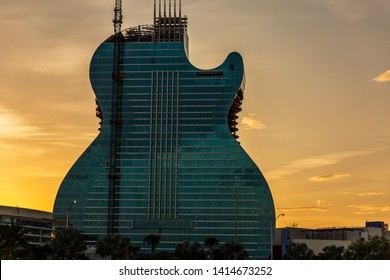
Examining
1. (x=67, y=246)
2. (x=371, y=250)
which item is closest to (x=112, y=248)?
(x=67, y=246)

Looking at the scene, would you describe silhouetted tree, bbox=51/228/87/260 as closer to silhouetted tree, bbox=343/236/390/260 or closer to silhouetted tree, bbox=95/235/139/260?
silhouetted tree, bbox=95/235/139/260

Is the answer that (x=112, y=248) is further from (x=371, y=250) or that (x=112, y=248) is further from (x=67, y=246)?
(x=371, y=250)

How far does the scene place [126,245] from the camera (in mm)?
189375

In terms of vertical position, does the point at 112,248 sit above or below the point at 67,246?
below

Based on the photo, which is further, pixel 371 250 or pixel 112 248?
pixel 112 248

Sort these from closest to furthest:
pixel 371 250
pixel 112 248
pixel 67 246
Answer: pixel 371 250 < pixel 112 248 < pixel 67 246

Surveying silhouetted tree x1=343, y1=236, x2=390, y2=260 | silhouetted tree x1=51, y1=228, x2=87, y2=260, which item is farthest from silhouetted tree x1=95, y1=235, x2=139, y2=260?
silhouetted tree x1=343, y1=236, x2=390, y2=260

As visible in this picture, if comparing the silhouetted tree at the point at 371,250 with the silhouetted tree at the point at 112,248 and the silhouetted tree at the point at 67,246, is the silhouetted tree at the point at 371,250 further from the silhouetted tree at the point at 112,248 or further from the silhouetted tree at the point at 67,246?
the silhouetted tree at the point at 67,246

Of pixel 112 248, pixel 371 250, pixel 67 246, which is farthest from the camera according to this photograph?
pixel 67 246

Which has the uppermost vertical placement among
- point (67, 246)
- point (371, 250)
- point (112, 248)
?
point (371, 250)

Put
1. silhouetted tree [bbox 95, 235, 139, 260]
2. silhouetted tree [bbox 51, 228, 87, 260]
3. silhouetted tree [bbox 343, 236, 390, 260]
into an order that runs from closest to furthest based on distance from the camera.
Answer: silhouetted tree [bbox 343, 236, 390, 260], silhouetted tree [bbox 95, 235, 139, 260], silhouetted tree [bbox 51, 228, 87, 260]
